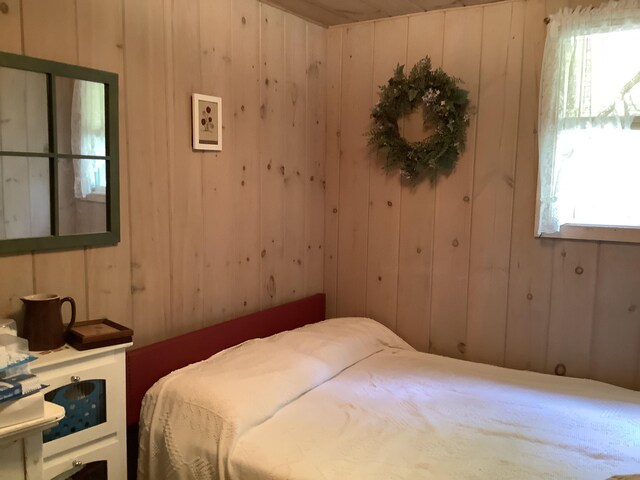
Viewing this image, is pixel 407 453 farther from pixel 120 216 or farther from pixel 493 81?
pixel 493 81

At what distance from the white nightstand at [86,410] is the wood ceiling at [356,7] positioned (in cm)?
184

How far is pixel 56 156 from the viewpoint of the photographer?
1.83 meters

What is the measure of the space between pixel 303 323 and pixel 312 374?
0.76 meters

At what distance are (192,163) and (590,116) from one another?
1.68 meters

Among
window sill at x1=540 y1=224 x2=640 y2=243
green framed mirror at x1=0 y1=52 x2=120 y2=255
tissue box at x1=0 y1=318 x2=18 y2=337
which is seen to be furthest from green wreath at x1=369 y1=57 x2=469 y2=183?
tissue box at x1=0 y1=318 x2=18 y2=337

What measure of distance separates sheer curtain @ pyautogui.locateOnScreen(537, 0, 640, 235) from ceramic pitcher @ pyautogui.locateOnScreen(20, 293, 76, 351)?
200cm

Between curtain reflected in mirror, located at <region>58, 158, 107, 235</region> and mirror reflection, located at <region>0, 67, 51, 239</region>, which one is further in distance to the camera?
curtain reflected in mirror, located at <region>58, 158, 107, 235</region>

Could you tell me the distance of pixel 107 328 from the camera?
6.15ft

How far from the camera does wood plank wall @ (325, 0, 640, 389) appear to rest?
2.52 meters

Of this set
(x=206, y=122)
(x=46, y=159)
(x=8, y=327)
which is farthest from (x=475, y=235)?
(x=8, y=327)

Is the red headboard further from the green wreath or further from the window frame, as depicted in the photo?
the window frame

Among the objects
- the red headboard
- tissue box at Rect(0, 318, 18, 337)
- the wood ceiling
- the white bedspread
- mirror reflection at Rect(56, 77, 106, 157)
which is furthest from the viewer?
the wood ceiling

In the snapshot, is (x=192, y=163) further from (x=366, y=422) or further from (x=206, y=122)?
(x=366, y=422)

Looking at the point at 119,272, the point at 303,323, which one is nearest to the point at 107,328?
the point at 119,272
